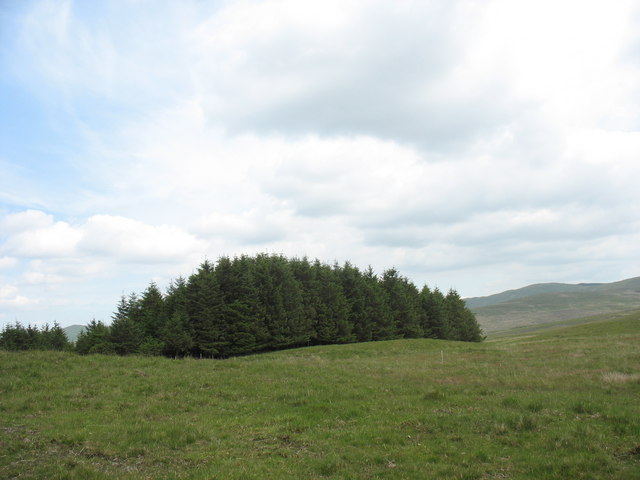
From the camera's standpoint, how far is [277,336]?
54.8 m

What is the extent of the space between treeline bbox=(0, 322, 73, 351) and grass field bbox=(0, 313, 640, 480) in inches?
1784

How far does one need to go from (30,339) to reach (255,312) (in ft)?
125

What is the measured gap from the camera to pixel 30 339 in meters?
62.7

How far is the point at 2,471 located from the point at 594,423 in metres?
15.8

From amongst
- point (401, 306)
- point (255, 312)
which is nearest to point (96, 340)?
point (255, 312)

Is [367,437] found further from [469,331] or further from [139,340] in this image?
[469,331]

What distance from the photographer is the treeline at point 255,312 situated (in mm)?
47750

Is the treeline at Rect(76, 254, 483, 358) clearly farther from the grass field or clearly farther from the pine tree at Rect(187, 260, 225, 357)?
the grass field

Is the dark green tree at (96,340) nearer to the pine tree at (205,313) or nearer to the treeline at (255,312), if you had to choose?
the treeline at (255,312)

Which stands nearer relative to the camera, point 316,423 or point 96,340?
point 316,423

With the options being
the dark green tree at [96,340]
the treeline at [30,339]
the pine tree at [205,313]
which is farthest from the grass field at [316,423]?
the treeline at [30,339]

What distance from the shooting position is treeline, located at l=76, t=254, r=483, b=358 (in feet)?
157

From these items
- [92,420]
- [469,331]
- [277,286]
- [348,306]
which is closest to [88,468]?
[92,420]

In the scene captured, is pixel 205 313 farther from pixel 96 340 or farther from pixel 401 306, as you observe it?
pixel 401 306
